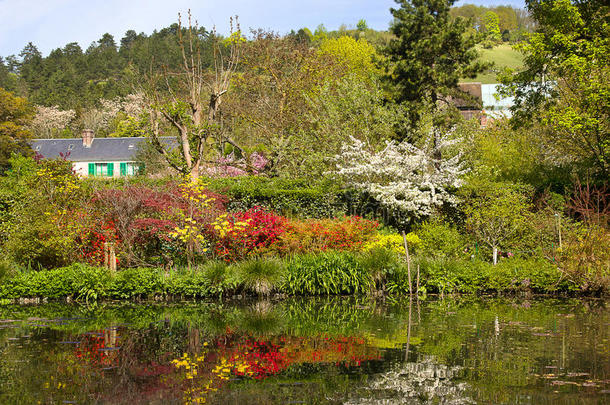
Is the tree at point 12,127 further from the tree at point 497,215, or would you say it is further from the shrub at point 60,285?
the tree at point 497,215

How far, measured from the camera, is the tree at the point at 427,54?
25.5 meters

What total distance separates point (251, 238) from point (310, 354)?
7794mm

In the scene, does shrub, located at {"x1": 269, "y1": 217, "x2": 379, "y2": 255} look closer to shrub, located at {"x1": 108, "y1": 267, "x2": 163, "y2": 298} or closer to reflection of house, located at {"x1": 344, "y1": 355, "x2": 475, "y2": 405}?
shrub, located at {"x1": 108, "y1": 267, "x2": 163, "y2": 298}

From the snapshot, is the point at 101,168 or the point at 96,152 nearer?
the point at 101,168

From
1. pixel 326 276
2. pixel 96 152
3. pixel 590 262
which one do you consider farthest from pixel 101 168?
pixel 590 262

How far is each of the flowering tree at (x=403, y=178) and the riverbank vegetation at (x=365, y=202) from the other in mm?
73

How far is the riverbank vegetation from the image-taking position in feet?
46.4

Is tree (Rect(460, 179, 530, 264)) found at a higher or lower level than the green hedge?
higher

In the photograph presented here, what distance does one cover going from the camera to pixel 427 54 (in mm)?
26016

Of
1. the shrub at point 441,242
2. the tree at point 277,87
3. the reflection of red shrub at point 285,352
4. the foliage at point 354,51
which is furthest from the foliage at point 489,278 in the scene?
the foliage at point 354,51

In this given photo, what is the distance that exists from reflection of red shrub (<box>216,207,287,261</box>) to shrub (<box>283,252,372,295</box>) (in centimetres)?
171

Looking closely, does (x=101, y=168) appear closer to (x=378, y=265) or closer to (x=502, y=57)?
(x=378, y=265)

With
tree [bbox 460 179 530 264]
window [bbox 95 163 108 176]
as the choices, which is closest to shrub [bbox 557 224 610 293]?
tree [bbox 460 179 530 264]

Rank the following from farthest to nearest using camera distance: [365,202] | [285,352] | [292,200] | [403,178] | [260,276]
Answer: [292,200] → [365,202] → [403,178] → [260,276] → [285,352]
